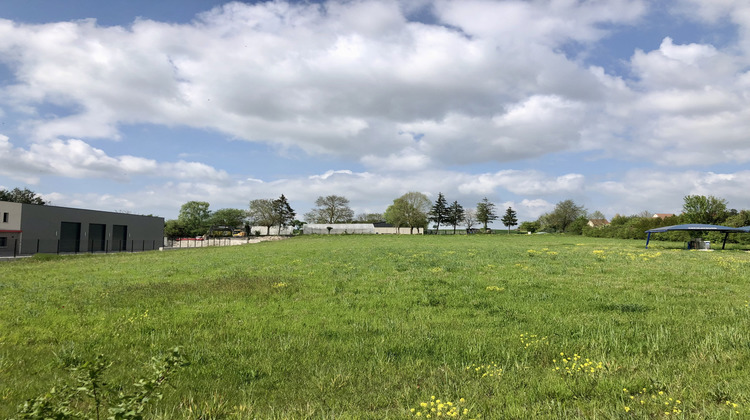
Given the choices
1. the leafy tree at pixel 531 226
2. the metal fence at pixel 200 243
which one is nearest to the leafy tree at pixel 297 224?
the metal fence at pixel 200 243

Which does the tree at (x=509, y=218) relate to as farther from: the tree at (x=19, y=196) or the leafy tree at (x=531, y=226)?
the tree at (x=19, y=196)

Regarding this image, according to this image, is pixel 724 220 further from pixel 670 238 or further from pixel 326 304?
pixel 326 304

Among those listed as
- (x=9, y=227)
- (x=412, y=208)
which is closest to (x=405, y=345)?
(x=9, y=227)

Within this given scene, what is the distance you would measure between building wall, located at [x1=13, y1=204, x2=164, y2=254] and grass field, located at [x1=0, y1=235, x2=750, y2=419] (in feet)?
139

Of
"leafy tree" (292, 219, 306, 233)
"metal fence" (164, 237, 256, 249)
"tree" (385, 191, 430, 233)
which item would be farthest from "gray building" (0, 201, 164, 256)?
"tree" (385, 191, 430, 233)

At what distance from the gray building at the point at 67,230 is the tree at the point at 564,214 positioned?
99.8 m

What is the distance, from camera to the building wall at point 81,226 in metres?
46.1

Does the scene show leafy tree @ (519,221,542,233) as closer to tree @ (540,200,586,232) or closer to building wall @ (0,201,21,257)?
tree @ (540,200,586,232)

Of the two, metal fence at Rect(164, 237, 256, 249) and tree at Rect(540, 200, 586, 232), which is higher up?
tree at Rect(540, 200, 586, 232)

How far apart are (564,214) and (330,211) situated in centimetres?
6689

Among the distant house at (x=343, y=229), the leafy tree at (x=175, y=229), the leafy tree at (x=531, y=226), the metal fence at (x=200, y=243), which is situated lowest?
the metal fence at (x=200, y=243)

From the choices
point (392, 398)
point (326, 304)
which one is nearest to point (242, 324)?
point (326, 304)

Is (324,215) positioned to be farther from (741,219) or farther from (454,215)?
(741,219)

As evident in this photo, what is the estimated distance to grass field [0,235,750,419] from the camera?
4617mm
